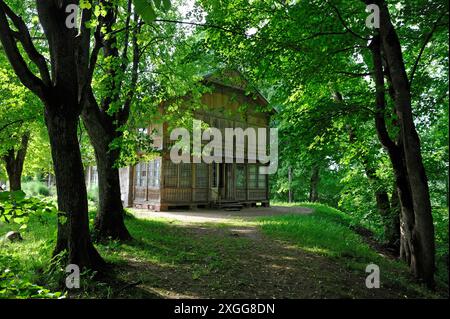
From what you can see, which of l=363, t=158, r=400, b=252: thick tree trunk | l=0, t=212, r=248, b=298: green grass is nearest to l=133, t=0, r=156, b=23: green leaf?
l=0, t=212, r=248, b=298: green grass

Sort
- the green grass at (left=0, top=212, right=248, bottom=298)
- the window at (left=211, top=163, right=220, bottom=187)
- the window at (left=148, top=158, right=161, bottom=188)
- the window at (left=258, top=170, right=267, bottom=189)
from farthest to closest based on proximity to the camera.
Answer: the window at (left=258, top=170, right=267, bottom=189) < the window at (left=211, top=163, right=220, bottom=187) < the window at (left=148, top=158, right=161, bottom=188) < the green grass at (left=0, top=212, right=248, bottom=298)

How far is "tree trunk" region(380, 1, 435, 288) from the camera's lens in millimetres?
5418

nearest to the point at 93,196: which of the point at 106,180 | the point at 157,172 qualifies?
the point at 157,172

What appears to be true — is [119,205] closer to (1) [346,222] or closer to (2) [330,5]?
(2) [330,5]

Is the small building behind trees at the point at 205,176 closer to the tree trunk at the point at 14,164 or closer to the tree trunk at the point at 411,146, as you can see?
the tree trunk at the point at 14,164

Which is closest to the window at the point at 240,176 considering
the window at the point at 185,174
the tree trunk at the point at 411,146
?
the window at the point at 185,174

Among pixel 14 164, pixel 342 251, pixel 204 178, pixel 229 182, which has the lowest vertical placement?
pixel 342 251

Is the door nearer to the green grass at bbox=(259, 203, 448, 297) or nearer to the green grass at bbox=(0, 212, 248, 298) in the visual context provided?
the green grass at bbox=(259, 203, 448, 297)

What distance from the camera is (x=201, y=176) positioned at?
2006 cm

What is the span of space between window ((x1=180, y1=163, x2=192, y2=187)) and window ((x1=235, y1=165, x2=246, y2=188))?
4251 millimetres

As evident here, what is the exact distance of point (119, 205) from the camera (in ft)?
31.4

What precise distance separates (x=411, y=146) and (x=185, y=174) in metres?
14.9

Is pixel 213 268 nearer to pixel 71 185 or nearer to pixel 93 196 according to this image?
pixel 71 185

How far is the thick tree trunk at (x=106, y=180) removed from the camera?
8938mm
